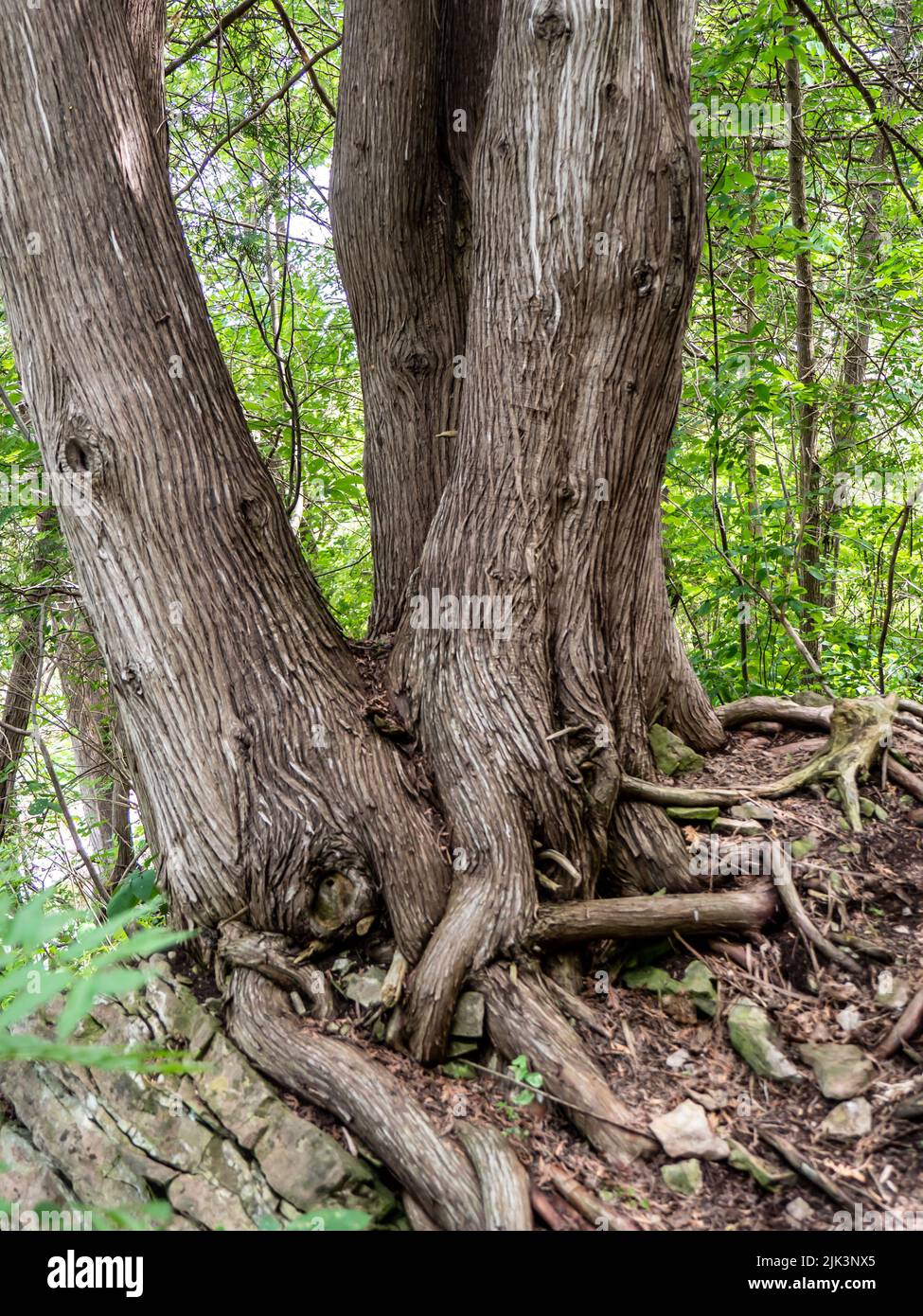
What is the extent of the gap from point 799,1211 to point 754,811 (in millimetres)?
1435

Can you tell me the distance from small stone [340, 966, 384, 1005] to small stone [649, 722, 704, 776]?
148 cm

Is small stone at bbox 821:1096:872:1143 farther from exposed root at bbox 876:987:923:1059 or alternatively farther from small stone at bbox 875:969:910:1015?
small stone at bbox 875:969:910:1015

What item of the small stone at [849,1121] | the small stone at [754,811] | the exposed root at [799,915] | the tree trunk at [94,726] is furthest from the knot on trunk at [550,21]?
the tree trunk at [94,726]

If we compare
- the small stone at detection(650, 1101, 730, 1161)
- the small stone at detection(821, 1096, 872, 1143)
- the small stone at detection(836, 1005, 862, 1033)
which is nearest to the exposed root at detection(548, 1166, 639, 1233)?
the small stone at detection(650, 1101, 730, 1161)

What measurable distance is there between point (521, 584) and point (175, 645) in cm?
128

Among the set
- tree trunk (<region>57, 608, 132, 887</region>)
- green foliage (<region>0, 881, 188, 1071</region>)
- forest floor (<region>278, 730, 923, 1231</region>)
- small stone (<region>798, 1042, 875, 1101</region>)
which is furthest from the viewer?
tree trunk (<region>57, 608, 132, 887</region>)

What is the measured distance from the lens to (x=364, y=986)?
3.00m

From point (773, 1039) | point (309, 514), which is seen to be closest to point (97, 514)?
point (773, 1039)

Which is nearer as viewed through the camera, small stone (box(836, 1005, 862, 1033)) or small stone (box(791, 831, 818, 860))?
small stone (box(836, 1005, 862, 1033))

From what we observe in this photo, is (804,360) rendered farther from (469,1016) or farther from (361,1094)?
(361,1094)

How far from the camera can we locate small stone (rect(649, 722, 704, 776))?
379cm

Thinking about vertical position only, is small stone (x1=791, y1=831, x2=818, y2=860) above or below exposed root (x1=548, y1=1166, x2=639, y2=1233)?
above

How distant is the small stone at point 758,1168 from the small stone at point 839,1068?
0.98ft

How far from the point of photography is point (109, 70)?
3.32 meters
